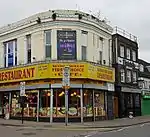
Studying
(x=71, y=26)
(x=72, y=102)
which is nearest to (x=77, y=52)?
(x=71, y=26)

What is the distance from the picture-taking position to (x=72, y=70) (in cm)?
2783

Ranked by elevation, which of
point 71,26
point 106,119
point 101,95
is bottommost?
point 106,119

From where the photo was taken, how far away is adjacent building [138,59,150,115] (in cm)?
4430

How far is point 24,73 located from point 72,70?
15.1 ft

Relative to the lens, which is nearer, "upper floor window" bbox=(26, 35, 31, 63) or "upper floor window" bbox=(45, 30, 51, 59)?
"upper floor window" bbox=(45, 30, 51, 59)

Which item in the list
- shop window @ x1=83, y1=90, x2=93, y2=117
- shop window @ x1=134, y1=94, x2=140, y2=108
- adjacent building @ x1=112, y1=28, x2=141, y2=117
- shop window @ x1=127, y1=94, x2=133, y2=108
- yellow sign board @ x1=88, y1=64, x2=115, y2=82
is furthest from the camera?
shop window @ x1=134, y1=94, x2=140, y2=108

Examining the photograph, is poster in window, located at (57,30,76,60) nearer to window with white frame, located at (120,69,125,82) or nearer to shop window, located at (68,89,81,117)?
shop window, located at (68,89,81,117)

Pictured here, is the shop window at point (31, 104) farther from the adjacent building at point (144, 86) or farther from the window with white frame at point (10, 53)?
the adjacent building at point (144, 86)

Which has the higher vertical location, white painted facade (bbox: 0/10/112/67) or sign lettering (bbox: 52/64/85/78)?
white painted facade (bbox: 0/10/112/67)

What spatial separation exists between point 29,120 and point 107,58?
10.0 metres

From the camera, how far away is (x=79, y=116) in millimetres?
28141

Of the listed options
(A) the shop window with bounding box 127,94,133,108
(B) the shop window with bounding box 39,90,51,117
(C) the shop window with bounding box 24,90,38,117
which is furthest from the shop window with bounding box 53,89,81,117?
(A) the shop window with bounding box 127,94,133,108

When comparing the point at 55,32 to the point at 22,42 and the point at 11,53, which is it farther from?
the point at 11,53

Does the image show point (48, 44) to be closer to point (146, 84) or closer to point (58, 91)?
point (58, 91)
